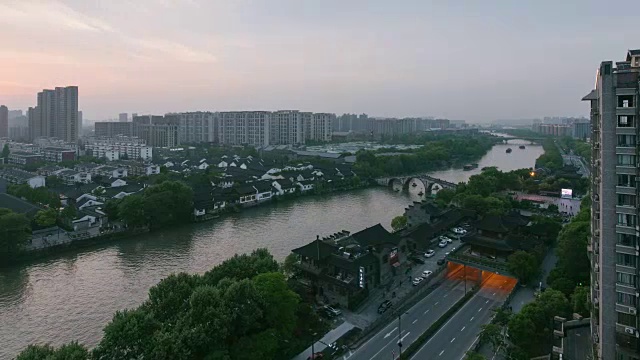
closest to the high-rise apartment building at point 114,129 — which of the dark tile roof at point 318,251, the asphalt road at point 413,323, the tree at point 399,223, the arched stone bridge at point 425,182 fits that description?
the arched stone bridge at point 425,182

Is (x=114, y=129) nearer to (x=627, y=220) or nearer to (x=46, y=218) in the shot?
(x=46, y=218)

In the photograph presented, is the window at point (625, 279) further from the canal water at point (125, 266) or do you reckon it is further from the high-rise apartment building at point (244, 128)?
the high-rise apartment building at point (244, 128)

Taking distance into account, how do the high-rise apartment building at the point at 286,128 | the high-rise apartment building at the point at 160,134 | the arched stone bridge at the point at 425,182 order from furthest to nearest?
the high-rise apartment building at the point at 286,128, the high-rise apartment building at the point at 160,134, the arched stone bridge at the point at 425,182

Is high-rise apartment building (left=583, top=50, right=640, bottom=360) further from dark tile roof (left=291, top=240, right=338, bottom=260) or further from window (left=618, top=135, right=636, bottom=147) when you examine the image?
dark tile roof (left=291, top=240, right=338, bottom=260)

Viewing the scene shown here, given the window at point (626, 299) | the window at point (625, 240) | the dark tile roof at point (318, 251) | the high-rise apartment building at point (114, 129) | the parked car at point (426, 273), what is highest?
the high-rise apartment building at point (114, 129)

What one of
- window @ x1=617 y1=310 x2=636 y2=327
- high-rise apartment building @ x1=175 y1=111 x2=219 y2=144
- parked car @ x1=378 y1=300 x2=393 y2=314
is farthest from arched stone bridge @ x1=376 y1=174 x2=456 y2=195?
high-rise apartment building @ x1=175 y1=111 x2=219 y2=144

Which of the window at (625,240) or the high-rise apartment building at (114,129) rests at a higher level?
the high-rise apartment building at (114,129)

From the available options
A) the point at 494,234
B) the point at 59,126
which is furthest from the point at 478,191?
the point at 59,126

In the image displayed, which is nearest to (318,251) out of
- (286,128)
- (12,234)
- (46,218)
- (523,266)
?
(523,266)
